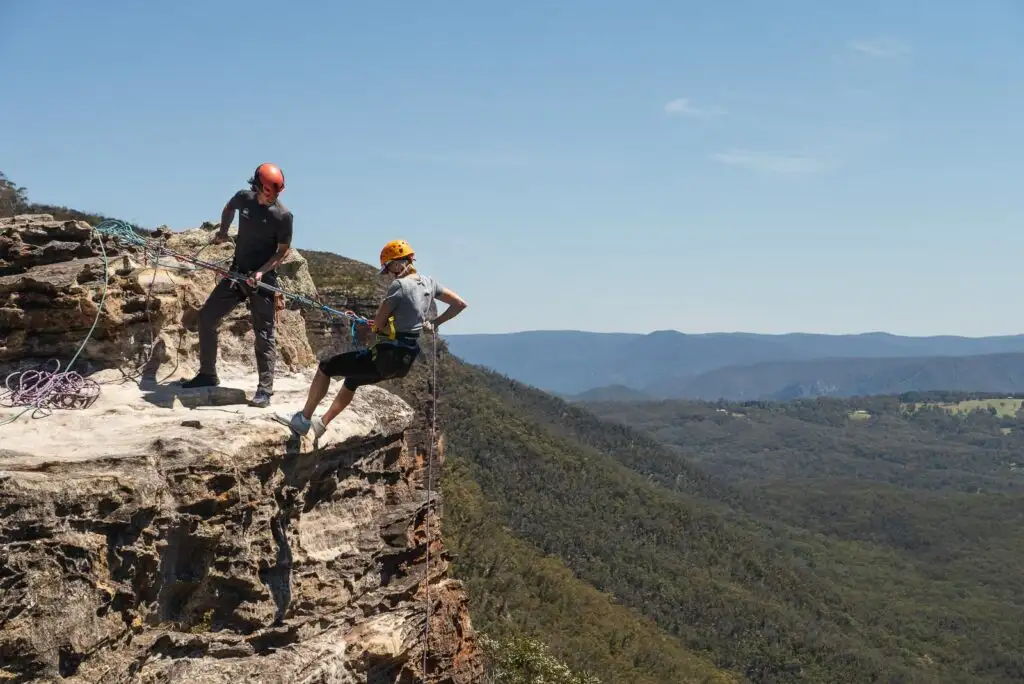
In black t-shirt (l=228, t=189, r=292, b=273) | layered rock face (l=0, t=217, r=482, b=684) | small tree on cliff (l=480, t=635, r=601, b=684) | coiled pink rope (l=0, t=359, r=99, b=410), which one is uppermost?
black t-shirt (l=228, t=189, r=292, b=273)

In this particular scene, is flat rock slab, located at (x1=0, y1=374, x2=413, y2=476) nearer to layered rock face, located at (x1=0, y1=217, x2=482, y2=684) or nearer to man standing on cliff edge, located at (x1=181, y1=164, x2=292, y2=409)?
layered rock face, located at (x1=0, y1=217, x2=482, y2=684)

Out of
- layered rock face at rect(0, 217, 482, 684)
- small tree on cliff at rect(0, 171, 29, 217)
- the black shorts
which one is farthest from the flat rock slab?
small tree on cliff at rect(0, 171, 29, 217)

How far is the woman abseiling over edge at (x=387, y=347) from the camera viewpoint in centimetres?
945

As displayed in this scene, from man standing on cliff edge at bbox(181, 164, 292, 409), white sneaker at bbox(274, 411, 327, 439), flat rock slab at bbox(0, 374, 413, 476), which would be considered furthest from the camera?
man standing on cliff edge at bbox(181, 164, 292, 409)

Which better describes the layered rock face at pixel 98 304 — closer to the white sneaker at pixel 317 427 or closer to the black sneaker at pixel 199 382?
the black sneaker at pixel 199 382

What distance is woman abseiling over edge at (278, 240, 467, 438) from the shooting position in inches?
372

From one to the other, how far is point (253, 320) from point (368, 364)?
1.84m

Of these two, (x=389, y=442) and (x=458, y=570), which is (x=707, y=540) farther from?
(x=389, y=442)

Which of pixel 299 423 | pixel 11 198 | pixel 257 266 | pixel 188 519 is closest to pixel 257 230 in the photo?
pixel 257 266

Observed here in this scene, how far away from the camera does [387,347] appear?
9508mm

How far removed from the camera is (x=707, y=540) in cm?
9156

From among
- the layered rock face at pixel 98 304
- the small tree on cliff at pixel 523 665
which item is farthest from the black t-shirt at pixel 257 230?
the small tree on cliff at pixel 523 665

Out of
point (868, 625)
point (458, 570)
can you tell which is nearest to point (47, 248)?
point (458, 570)

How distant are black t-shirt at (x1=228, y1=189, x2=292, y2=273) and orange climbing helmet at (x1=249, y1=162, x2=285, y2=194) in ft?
0.75
